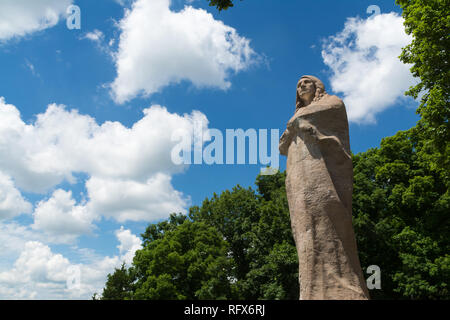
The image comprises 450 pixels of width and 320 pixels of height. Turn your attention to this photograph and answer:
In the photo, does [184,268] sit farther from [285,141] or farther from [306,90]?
[306,90]

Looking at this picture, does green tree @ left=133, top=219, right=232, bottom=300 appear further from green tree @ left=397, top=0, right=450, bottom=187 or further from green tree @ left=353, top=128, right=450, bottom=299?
green tree @ left=397, top=0, right=450, bottom=187

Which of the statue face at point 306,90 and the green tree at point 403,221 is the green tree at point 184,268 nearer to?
the green tree at point 403,221

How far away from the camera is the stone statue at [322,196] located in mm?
6156

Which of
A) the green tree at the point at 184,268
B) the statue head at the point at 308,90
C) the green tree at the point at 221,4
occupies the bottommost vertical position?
the green tree at the point at 184,268

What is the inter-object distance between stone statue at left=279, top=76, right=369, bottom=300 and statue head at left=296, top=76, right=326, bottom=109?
0.02m

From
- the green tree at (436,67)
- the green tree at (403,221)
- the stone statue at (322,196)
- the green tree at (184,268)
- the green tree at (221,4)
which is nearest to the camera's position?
the stone statue at (322,196)

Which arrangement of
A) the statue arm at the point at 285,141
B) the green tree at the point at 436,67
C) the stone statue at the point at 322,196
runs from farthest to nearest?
1. the green tree at the point at 436,67
2. the statue arm at the point at 285,141
3. the stone statue at the point at 322,196

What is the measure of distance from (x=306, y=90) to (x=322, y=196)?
260 cm

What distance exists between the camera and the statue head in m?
7.90

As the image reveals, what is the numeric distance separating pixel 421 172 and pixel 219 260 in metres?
15.9

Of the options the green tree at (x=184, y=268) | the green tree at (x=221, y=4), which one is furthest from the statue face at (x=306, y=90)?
the green tree at (x=184, y=268)

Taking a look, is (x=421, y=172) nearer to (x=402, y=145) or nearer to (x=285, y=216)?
(x=402, y=145)

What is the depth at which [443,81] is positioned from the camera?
14.3 meters

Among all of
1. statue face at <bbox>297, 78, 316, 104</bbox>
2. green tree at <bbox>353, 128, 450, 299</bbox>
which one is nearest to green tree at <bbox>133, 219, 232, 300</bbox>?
green tree at <bbox>353, 128, 450, 299</bbox>
